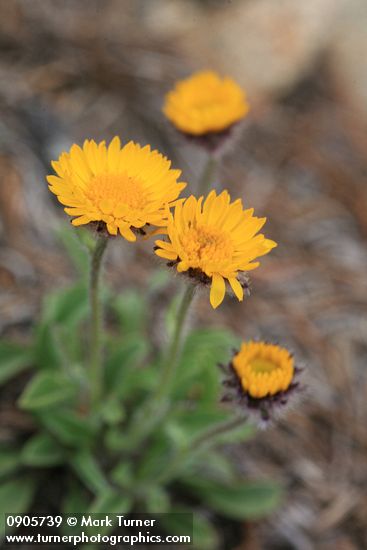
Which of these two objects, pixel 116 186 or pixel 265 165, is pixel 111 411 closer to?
pixel 116 186

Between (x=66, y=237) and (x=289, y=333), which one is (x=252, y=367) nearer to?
(x=66, y=237)

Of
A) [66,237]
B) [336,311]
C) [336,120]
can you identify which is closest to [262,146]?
[336,120]

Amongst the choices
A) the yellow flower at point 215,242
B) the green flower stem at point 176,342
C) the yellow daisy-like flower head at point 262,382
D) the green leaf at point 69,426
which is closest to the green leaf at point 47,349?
the green leaf at point 69,426

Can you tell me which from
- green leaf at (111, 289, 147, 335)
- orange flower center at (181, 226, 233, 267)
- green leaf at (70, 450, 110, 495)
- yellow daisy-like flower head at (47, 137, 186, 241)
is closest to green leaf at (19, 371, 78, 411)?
green leaf at (70, 450, 110, 495)

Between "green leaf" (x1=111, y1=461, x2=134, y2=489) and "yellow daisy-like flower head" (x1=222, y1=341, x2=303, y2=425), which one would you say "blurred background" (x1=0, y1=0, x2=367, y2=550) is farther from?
"yellow daisy-like flower head" (x1=222, y1=341, x2=303, y2=425)

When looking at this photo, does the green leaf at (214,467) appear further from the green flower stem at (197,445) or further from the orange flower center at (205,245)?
the orange flower center at (205,245)

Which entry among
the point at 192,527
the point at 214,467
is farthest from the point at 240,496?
the point at 192,527
